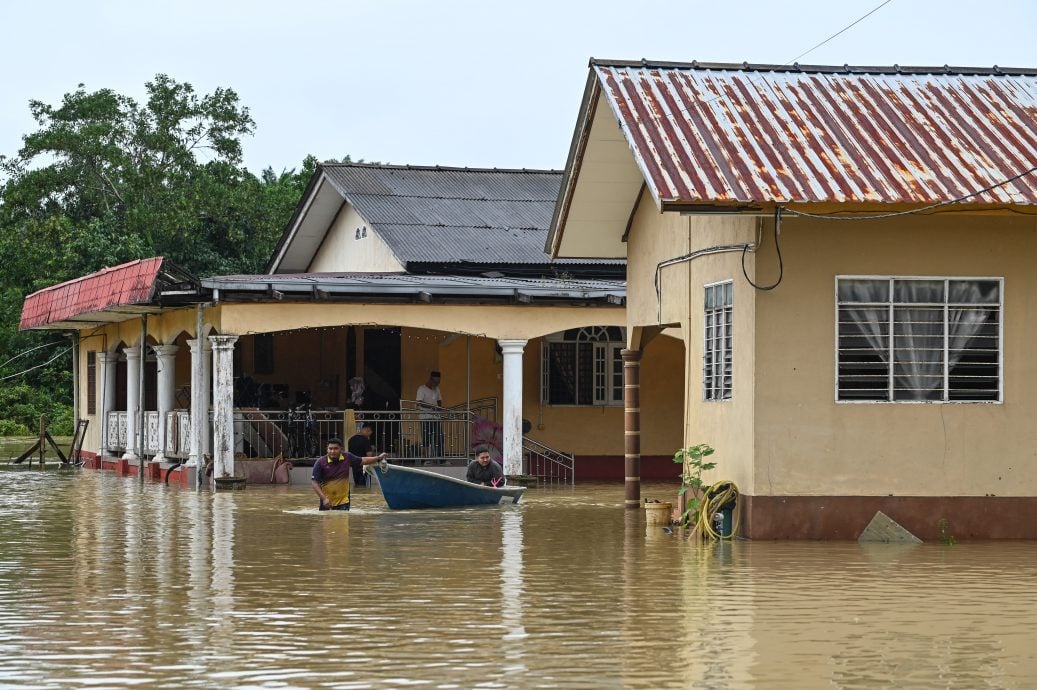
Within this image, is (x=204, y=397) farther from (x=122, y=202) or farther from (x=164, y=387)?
(x=122, y=202)

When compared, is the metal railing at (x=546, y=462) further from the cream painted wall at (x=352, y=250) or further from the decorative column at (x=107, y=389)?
the decorative column at (x=107, y=389)

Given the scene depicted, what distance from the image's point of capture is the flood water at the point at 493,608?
10.0m

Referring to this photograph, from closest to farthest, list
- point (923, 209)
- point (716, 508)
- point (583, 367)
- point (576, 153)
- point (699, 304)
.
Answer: point (923, 209) → point (716, 508) → point (699, 304) → point (576, 153) → point (583, 367)

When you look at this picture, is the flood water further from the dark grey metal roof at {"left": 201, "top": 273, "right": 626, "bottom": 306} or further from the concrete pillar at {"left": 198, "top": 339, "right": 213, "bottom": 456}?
the concrete pillar at {"left": 198, "top": 339, "right": 213, "bottom": 456}

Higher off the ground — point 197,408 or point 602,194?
point 602,194

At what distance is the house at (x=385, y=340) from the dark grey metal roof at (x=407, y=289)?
36 mm

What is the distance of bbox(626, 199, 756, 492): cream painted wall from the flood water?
4.16ft

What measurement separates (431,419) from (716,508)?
39.4 feet

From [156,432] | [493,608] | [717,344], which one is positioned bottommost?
[493,608]

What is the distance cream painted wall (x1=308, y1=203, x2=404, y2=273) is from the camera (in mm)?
34000

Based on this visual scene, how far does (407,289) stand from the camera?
27.8 metres

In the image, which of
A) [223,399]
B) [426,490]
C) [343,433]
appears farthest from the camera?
[343,433]

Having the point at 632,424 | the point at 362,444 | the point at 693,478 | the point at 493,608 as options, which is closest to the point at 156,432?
the point at 362,444

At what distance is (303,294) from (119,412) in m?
9.91
